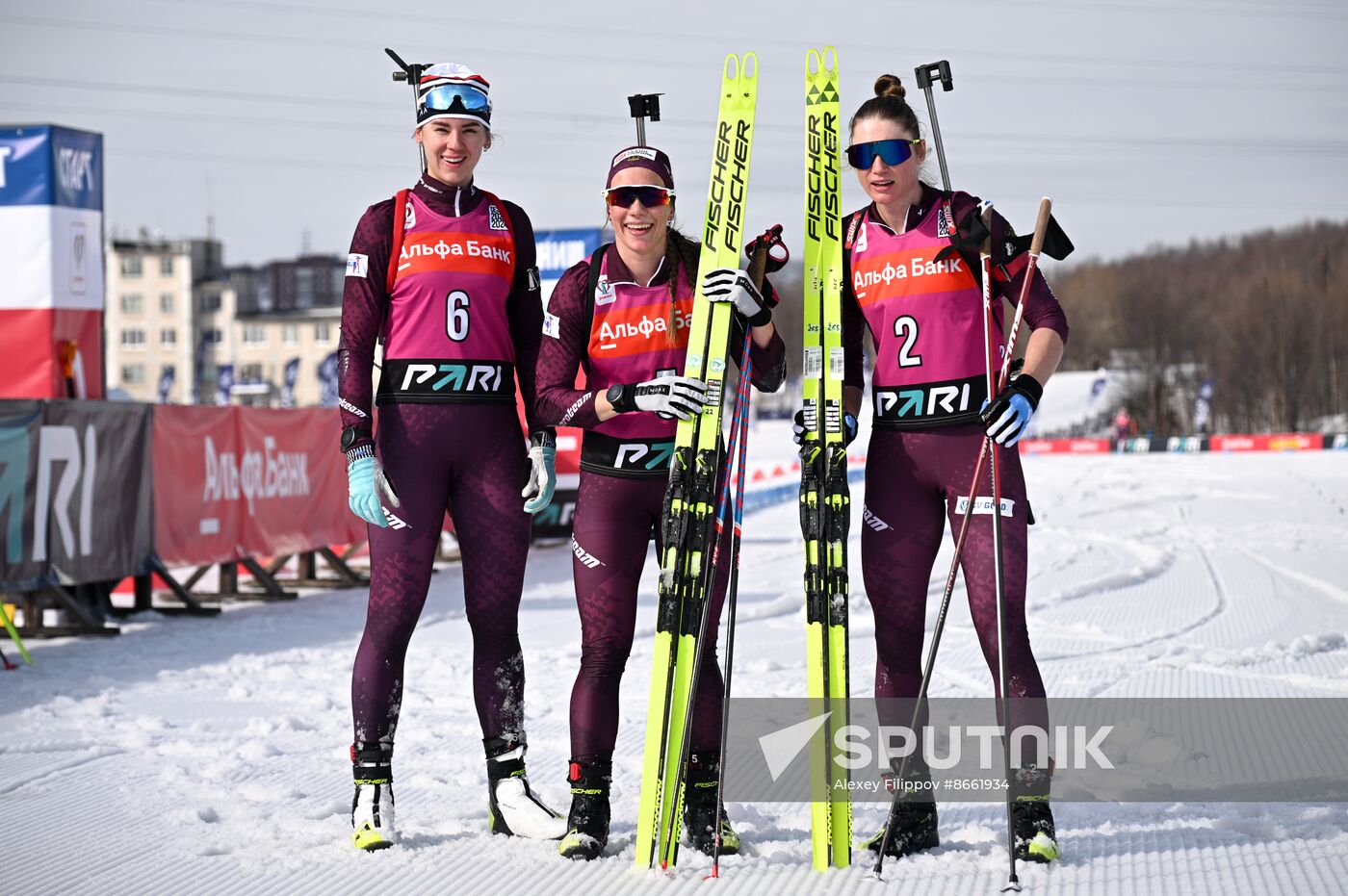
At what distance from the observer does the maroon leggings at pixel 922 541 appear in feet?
11.8

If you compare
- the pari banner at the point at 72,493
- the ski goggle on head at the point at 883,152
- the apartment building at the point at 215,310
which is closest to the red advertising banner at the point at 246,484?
the pari banner at the point at 72,493

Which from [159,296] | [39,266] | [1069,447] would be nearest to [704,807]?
[39,266]

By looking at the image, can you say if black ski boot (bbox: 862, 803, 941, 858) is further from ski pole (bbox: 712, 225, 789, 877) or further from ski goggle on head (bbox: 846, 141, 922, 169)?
ski goggle on head (bbox: 846, 141, 922, 169)

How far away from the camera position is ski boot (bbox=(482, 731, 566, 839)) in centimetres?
375

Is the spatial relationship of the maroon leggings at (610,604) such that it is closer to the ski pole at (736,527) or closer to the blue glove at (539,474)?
the ski pole at (736,527)

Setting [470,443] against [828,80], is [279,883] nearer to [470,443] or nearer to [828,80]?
[470,443]

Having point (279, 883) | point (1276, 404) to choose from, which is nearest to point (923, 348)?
point (279, 883)

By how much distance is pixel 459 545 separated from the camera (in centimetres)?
382

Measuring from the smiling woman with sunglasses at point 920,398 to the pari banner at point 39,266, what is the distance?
7447 millimetres

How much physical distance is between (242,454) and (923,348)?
772cm

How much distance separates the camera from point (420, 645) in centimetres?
783

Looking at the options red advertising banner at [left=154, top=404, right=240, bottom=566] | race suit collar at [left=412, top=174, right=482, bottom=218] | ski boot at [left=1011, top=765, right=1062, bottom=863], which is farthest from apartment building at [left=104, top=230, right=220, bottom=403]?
ski boot at [left=1011, top=765, right=1062, bottom=863]

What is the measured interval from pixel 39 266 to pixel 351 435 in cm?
668

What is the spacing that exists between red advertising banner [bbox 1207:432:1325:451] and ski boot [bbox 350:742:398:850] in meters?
40.3
